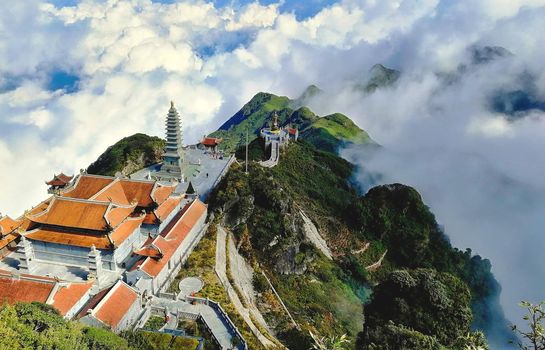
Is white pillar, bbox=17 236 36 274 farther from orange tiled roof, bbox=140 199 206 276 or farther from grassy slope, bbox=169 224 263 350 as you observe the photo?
grassy slope, bbox=169 224 263 350

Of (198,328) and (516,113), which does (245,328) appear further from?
(516,113)

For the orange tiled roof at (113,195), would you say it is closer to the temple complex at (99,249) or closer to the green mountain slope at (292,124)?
the temple complex at (99,249)

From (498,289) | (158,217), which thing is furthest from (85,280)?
(498,289)

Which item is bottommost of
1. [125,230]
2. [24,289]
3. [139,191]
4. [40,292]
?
[24,289]

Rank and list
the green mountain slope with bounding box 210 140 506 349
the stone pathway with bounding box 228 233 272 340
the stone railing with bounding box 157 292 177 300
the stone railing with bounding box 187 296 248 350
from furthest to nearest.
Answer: the green mountain slope with bounding box 210 140 506 349
the stone pathway with bounding box 228 233 272 340
the stone railing with bounding box 157 292 177 300
the stone railing with bounding box 187 296 248 350

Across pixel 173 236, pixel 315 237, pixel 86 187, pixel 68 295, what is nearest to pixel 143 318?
pixel 68 295

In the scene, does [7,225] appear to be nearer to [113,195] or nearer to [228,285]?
[113,195]

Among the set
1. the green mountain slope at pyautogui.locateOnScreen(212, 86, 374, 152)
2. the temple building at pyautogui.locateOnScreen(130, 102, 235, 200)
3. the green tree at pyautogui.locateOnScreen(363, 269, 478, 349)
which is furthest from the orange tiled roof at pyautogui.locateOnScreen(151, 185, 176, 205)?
the green mountain slope at pyautogui.locateOnScreen(212, 86, 374, 152)

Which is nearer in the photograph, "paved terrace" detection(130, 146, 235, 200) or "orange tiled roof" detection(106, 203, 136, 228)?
"orange tiled roof" detection(106, 203, 136, 228)
